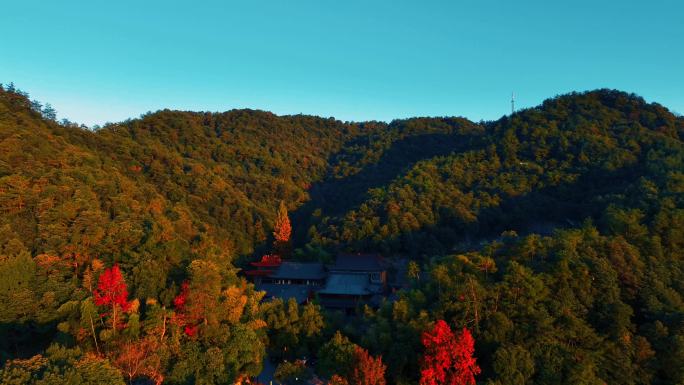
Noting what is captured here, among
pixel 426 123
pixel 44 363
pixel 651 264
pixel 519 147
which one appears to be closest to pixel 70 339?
pixel 44 363

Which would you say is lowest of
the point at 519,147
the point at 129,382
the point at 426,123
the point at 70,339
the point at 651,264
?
the point at 129,382

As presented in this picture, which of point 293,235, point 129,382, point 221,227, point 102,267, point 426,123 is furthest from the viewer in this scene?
point 426,123

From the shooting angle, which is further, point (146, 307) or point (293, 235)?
point (293, 235)

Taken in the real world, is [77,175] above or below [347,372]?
above

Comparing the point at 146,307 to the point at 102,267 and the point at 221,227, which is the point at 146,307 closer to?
the point at 102,267

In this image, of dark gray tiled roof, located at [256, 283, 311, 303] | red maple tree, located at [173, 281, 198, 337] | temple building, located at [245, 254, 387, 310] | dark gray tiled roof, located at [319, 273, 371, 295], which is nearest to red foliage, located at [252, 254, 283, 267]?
temple building, located at [245, 254, 387, 310]

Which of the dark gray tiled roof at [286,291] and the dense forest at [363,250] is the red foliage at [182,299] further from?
the dark gray tiled roof at [286,291]
